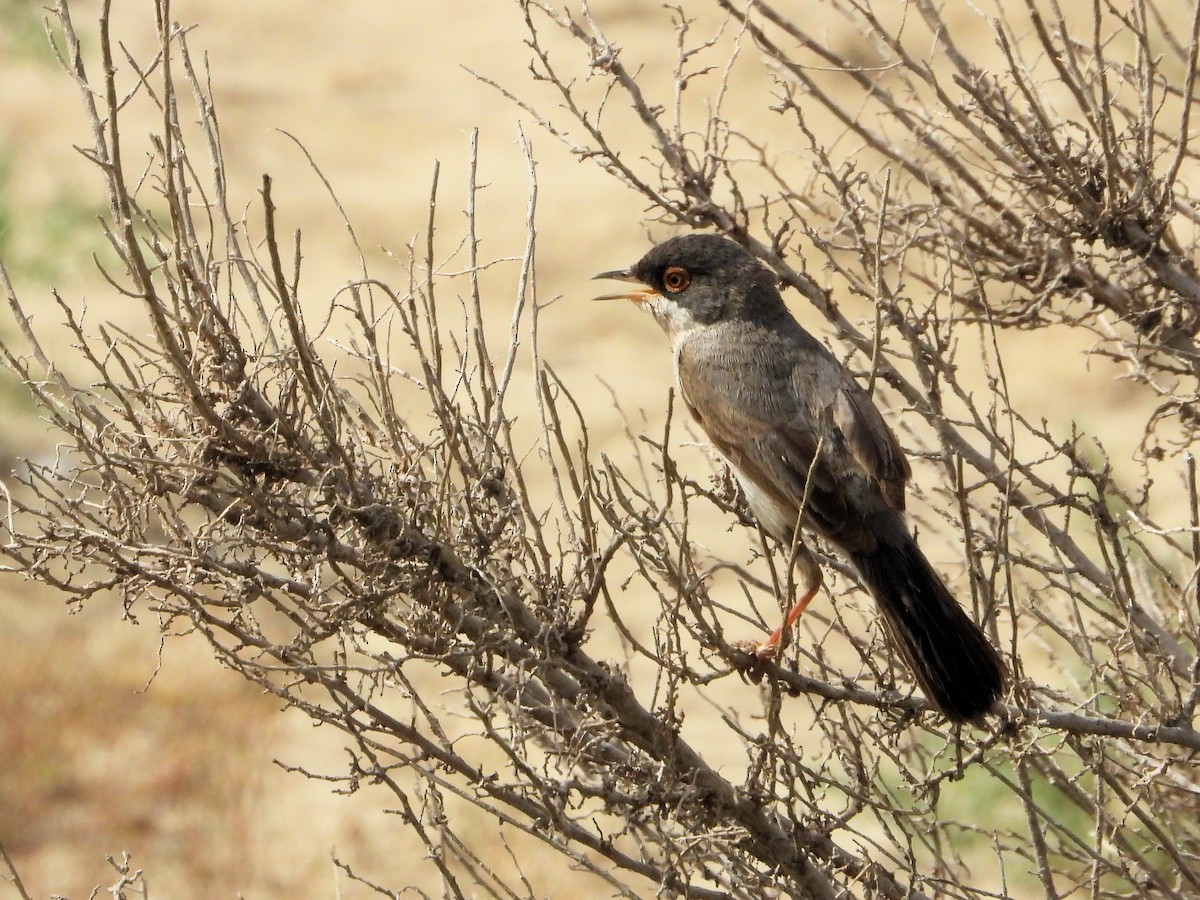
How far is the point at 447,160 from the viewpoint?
1673 cm

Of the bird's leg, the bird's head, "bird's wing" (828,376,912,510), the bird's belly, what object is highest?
the bird's head

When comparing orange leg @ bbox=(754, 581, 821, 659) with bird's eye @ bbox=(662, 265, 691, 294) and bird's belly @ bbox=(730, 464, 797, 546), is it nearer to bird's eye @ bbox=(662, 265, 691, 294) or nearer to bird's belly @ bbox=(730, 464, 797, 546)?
bird's belly @ bbox=(730, 464, 797, 546)

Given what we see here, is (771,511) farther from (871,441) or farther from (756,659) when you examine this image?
(756,659)

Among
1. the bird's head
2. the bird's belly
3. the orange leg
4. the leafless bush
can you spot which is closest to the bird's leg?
the orange leg

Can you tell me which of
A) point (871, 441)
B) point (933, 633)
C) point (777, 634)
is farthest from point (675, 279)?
point (933, 633)

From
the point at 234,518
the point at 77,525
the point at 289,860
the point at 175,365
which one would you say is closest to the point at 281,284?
the point at 175,365

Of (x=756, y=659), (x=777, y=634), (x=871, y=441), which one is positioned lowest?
(x=756, y=659)

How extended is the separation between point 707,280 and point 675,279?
13 centimetres

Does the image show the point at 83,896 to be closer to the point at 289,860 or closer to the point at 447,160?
the point at 289,860

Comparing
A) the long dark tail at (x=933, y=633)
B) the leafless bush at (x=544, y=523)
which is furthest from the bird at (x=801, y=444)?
the leafless bush at (x=544, y=523)

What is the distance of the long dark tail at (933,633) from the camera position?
146 inches

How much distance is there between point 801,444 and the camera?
4793 millimetres

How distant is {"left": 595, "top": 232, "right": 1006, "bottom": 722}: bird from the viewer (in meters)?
3.87

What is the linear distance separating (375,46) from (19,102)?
4.39m
